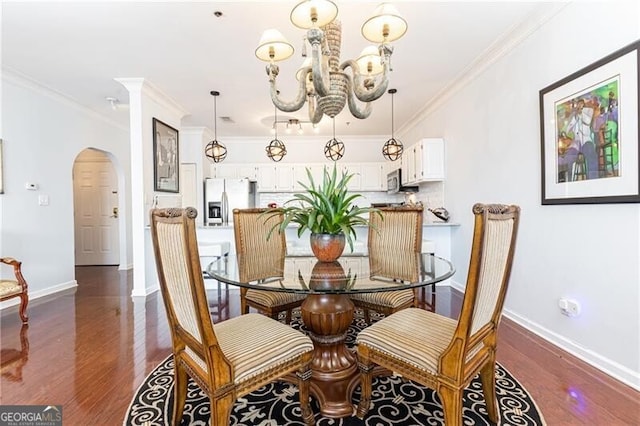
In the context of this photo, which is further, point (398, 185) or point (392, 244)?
point (398, 185)

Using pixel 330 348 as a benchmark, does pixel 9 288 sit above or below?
above

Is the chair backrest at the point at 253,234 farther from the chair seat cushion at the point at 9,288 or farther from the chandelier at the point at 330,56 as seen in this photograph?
the chair seat cushion at the point at 9,288

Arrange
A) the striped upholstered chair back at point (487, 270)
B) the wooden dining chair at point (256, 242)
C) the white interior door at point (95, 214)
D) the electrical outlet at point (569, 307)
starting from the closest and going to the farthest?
the striped upholstered chair back at point (487, 270), the electrical outlet at point (569, 307), the wooden dining chair at point (256, 242), the white interior door at point (95, 214)

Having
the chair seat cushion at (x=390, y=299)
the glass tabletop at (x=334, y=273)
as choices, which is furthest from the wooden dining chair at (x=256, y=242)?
the chair seat cushion at (x=390, y=299)

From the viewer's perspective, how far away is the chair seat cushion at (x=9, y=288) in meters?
2.64

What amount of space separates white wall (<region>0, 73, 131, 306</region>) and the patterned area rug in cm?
298

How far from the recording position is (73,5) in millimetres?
2295

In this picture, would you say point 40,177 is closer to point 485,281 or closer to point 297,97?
point 297,97

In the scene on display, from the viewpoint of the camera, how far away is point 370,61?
2.39 meters

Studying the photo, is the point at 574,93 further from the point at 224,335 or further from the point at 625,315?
the point at 224,335

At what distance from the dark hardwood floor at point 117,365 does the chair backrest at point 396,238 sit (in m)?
0.93

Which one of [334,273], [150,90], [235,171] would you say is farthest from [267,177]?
[334,273]

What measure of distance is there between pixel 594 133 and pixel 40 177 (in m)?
5.38

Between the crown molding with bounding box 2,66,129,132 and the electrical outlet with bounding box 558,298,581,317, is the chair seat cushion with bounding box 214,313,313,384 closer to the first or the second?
the electrical outlet with bounding box 558,298,581,317
